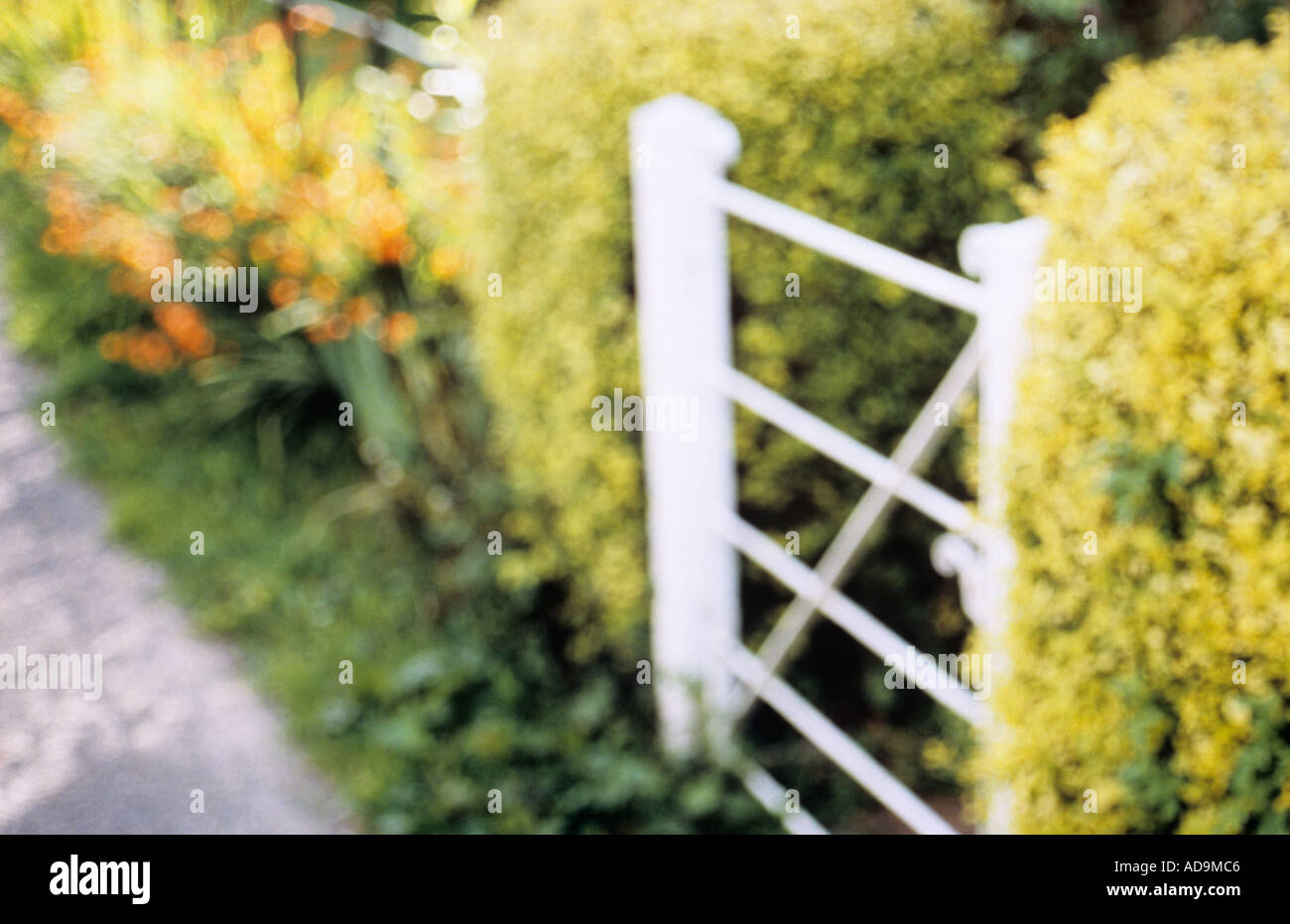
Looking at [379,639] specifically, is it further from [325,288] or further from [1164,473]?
[1164,473]

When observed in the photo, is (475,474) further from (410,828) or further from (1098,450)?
(1098,450)

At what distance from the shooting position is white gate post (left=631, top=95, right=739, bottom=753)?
244 centimetres

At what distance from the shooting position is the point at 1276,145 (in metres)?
1.42

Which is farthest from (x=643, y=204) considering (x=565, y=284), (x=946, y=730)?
(x=946, y=730)

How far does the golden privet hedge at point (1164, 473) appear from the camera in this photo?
1.36 meters

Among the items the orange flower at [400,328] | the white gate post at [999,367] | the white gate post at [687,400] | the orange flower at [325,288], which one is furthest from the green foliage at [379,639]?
the white gate post at [999,367]

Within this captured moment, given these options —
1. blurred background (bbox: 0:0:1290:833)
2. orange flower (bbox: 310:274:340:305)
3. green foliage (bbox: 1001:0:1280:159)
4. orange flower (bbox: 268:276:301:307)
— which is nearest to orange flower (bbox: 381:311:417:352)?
blurred background (bbox: 0:0:1290:833)

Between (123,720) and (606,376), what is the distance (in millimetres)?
1602

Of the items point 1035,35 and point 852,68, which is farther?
point 1035,35

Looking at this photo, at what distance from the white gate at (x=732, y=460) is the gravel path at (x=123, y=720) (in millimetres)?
1012

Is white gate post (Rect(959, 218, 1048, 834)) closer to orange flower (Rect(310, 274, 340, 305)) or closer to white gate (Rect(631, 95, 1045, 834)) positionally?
white gate (Rect(631, 95, 1045, 834))

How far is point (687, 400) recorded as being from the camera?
2.61m

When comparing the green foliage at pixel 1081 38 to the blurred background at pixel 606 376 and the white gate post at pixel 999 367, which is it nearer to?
the blurred background at pixel 606 376

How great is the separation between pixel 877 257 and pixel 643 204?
27.2 inches
